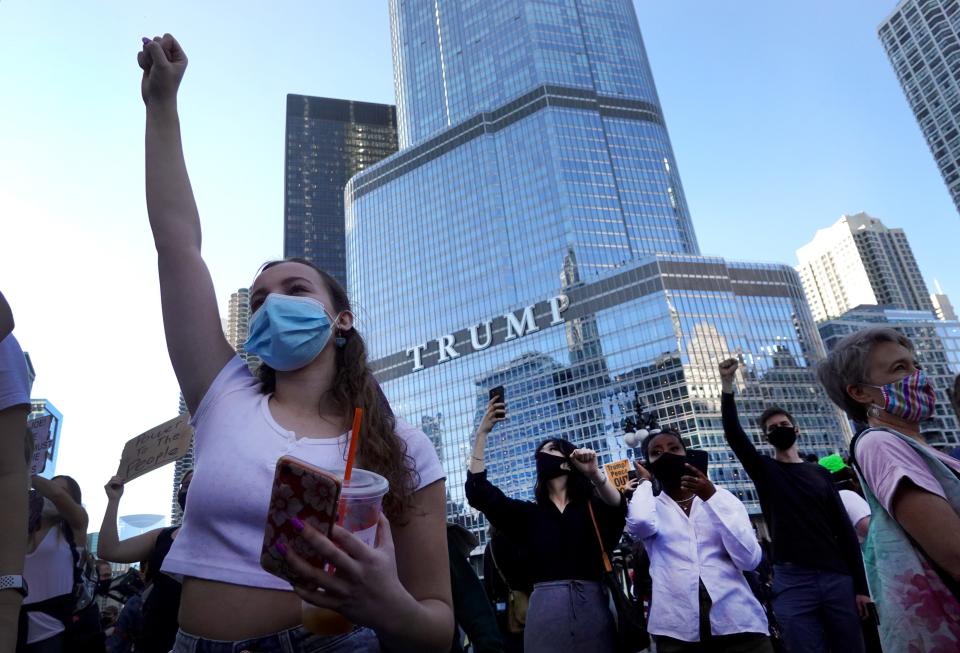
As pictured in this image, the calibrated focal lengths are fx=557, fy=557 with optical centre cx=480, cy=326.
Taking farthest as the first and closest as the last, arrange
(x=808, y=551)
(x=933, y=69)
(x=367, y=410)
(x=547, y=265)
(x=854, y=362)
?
(x=933, y=69), (x=547, y=265), (x=808, y=551), (x=854, y=362), (x=367, y=410)

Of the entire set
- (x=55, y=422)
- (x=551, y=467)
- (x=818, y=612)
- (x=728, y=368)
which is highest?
(x=55, y=422)

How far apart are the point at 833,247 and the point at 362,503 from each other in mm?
195091

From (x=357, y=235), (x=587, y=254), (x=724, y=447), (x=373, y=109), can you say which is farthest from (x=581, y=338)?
(x=373, y=109)

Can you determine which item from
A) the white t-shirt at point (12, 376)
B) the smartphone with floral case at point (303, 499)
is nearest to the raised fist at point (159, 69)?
the white t-shirt at point (12, 376)

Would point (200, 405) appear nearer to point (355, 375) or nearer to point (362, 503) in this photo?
point (355, 375)

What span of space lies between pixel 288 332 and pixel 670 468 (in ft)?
12.1

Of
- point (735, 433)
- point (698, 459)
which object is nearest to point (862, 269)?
point (735, 433)

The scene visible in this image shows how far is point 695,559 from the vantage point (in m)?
4.33

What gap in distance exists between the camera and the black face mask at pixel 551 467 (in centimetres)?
519

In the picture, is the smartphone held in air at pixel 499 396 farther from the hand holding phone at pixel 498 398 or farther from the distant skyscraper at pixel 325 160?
the distant skyscraper at pixel 325 160

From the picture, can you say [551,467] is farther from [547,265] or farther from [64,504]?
[547,265]

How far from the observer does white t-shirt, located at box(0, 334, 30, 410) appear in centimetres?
204

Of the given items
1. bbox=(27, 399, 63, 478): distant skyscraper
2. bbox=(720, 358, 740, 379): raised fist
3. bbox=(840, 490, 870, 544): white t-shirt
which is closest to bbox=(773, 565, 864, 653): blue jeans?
bbox=(840, 490, 870, 544): white t-shirt

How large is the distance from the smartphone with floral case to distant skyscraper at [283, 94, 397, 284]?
471 feet
